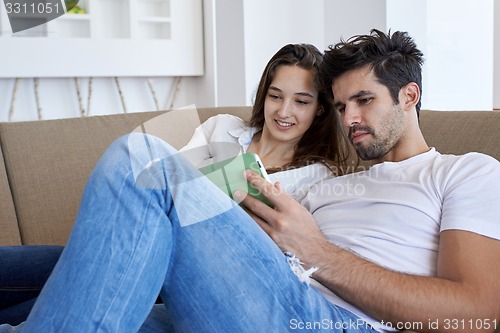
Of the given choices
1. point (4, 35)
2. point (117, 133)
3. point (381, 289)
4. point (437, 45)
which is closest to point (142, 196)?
point (381, 289)

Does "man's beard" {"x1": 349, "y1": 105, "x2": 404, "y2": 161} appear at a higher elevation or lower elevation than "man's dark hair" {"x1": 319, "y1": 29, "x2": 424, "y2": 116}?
lower

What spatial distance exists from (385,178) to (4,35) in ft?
8.55

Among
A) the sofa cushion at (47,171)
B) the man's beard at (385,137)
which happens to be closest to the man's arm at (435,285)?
the man's beard at (385,137)

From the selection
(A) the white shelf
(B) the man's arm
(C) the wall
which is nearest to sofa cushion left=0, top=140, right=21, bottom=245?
(B) the man's arm

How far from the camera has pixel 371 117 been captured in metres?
1.48

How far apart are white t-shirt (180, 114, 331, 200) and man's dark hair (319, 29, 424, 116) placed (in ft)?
1.08

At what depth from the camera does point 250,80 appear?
3770 millimetres

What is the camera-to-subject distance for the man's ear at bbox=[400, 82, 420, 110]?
1.51 metres

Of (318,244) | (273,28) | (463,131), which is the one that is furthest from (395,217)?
(273,28)

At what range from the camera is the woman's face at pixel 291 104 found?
183cm

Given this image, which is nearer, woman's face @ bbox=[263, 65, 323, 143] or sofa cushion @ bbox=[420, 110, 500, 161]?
sofa cushion @ bbox=[420, 110, 500, 161]

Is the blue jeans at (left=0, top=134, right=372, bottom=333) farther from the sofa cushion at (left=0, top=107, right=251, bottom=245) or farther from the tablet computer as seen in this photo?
the sofa cushion at (left=0, top=107, right=251, bottom=245)

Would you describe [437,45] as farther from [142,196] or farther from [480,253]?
[142,196]

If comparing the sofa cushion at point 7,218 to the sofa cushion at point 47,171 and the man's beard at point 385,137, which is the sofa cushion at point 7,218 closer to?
the sofa cushion at point 47,171
